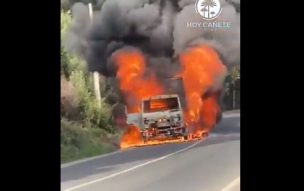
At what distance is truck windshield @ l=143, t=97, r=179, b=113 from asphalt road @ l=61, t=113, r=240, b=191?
0.19m

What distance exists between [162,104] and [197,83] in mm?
212

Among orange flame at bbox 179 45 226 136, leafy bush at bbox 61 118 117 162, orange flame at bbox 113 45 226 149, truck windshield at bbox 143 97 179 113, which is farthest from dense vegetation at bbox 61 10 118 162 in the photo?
orange flame at bbox 179 45 226 136

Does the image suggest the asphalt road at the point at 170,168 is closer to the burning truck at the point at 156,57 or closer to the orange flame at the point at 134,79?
the burning truck at the point at 156,57

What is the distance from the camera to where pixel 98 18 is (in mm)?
2898

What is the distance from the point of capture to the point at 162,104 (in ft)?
9.55

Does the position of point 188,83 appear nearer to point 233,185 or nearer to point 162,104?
point 162,104

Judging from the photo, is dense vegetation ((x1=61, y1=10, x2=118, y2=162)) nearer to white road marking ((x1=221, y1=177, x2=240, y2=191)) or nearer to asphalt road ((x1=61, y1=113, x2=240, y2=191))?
asphalt road ((x1=61, y1=113, x2=240, y2=191))

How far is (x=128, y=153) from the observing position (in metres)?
2.92

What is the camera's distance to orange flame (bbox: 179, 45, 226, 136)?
292 cm
